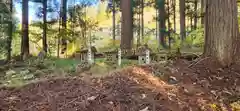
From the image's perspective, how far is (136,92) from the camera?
15.0ft

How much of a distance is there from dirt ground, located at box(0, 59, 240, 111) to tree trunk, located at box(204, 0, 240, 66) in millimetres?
404

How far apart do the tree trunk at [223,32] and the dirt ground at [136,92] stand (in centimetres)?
40

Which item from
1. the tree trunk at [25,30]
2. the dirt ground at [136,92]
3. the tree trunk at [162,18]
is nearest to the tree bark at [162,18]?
the tree trunk at [162,18]

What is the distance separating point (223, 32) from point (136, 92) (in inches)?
102

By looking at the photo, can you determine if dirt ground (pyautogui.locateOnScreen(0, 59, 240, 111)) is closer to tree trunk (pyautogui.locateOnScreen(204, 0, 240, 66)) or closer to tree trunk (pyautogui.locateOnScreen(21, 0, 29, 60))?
tree trunk (pyautogui.locateOnScreen(204, 0, 240, 66))

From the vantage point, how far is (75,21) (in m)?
18.2

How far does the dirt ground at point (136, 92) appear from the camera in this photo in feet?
14.0

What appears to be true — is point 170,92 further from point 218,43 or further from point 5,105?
point 5,105

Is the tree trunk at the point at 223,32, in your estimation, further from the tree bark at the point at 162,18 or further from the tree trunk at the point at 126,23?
the tree bark at the point at 162,18

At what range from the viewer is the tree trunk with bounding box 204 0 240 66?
6.12 meters

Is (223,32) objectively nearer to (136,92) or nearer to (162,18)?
(136,92)

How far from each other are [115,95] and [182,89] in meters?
1.26

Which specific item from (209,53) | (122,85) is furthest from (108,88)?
(209,53)

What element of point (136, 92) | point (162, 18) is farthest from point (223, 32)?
point (162, 18)
